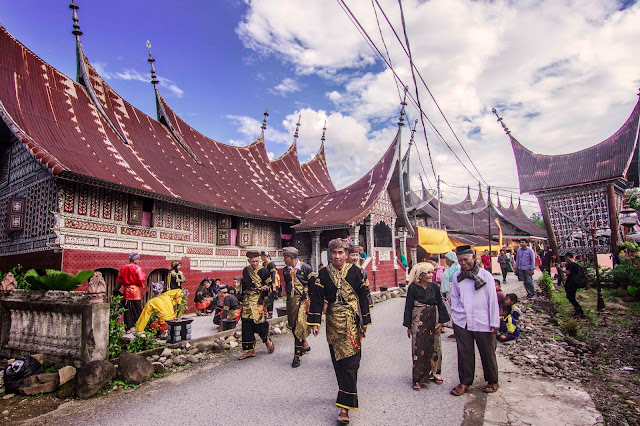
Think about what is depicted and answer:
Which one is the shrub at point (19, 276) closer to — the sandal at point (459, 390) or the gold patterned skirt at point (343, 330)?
the gold patterned skirt at point (343, 330)

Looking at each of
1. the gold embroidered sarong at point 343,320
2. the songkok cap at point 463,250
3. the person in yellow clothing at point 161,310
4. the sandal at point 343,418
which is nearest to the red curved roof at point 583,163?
the songkok cap at point 463,250

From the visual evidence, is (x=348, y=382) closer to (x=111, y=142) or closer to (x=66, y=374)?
(x=66, y=374)

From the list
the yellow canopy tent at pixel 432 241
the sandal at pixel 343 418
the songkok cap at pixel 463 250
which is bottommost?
the sandal at pixel 343 418

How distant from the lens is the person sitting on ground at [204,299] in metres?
9.61

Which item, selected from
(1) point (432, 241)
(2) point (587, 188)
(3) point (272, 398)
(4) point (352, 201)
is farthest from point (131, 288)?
(2) point (587, 188)

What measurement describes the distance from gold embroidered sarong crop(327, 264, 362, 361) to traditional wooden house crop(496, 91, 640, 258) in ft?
48.4

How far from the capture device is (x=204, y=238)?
11547 millimetres

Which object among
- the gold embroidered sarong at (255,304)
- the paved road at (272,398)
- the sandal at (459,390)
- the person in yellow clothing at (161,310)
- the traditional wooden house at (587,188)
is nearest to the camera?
the paved road at (272,398)

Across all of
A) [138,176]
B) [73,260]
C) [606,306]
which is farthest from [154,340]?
[606,306]

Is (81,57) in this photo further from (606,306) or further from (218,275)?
(606,306)

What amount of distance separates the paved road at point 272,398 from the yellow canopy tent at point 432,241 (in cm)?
1348

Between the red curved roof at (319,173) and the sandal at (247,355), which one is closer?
the sandal at (247,355)

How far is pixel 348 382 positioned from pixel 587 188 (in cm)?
1738

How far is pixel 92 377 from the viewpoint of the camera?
4.49m
